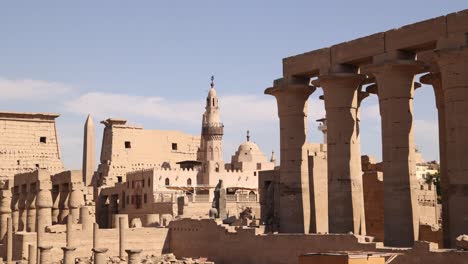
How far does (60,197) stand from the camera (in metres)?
37.9

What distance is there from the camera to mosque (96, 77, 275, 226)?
152ft

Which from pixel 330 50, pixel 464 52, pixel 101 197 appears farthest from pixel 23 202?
pixel 464 52

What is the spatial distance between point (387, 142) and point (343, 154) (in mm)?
2263

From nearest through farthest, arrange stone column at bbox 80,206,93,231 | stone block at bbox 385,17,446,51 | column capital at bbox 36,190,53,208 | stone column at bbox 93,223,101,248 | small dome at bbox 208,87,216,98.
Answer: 1. stone block at bbox 385,17,446,51
2. stone column at bbox 93,223,101,248
3. stone column at bbox 80,206,93,231
4. column capital at bbox 36,190,53,208
5. small dome at bbox 208,87,216,98

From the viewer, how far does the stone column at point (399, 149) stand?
923 inches

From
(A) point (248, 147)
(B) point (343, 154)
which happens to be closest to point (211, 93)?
(A) point (248, 147)

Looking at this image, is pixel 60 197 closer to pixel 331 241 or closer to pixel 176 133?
pixel 331 241

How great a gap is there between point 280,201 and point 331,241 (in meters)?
5.43

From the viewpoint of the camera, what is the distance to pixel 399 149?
77.6 ft

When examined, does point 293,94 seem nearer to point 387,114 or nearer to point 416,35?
point 387,114

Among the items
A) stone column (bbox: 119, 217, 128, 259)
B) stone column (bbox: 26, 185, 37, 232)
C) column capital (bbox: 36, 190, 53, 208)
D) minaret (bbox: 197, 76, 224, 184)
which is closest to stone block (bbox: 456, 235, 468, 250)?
stone column (bbox: 119, 217, 128, 259)

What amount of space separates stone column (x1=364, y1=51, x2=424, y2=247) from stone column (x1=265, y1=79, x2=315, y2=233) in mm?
4597

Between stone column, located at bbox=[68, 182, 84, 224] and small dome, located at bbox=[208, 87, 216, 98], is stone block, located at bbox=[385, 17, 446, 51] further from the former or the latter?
small dome, located at bbox=[208, 87, 216, 98]

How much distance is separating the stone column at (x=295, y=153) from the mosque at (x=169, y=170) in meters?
13.7
